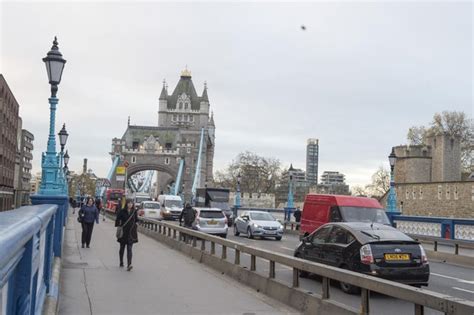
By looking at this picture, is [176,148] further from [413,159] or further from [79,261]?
[79,261]

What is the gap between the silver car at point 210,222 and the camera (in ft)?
86.2

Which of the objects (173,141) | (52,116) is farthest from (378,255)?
(173,141)

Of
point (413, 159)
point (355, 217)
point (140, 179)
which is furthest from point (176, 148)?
point (355, 217)

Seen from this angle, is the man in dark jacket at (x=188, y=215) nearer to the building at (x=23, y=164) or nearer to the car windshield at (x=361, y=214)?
the car windshield at (x=361, y=214)

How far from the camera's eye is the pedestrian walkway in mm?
9328

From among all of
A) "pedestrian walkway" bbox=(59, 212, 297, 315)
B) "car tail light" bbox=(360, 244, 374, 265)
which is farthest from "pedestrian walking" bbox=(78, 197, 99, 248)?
"car tail light" bbox=(360, 244, 374, 265)

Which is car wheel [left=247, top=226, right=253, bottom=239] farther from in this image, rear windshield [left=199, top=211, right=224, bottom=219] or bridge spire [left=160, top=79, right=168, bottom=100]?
bridge spire [left=160, top=79, right=168, bottom=100]

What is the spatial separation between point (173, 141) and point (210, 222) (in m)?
118

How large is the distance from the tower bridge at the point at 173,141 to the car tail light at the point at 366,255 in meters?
112

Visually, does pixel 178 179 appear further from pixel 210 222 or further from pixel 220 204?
pixel 210 222

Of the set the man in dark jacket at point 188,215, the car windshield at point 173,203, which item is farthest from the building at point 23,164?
the man in dark jacket at point 188,215

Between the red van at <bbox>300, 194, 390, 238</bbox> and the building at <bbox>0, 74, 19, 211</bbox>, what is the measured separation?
58.4m

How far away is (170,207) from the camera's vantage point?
158ft

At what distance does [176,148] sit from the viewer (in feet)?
453
